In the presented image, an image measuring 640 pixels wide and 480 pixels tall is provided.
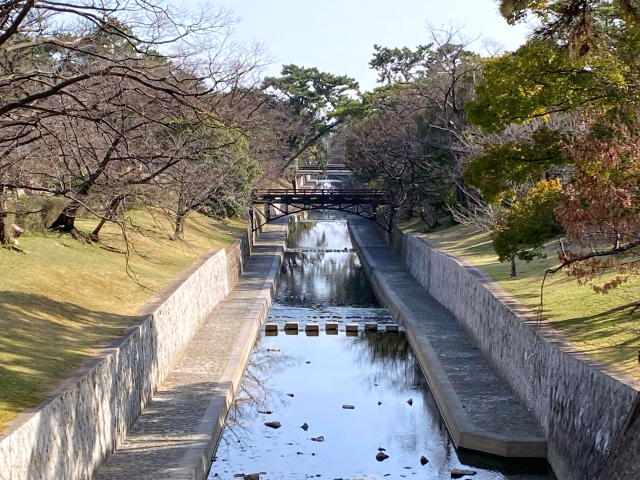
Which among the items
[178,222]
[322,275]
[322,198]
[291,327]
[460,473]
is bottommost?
[460,473]

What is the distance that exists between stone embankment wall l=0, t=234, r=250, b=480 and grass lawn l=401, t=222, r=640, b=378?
7.52m

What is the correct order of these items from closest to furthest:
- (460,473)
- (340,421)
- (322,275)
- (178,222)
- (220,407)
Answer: (460,473) → (220,407) → (340,421) → (178,222) → (322,275)

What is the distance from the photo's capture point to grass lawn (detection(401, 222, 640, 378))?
13.6 m

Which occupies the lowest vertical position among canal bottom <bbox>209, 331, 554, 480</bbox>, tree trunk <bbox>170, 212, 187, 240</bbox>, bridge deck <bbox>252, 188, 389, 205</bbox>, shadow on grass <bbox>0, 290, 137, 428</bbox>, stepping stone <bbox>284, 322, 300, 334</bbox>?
canal bottom <bbox>209, 331, 554, 480</bbox>

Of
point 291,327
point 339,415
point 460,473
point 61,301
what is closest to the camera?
point 460,473

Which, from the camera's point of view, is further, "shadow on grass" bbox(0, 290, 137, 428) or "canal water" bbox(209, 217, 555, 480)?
"canal water" bbox(209, 217, 555, 480)

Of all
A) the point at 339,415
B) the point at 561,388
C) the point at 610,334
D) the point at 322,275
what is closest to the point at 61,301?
the point at 339,415

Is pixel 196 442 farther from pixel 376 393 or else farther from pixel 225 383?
pixel 376 393

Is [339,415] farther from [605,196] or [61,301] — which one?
[605,196]

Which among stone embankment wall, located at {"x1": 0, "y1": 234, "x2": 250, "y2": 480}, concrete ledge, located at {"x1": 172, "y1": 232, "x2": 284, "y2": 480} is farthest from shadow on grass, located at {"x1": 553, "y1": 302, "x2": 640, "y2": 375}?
stone embankment wall, located at {"x1": 0, "y1": 234, "x2": 250, "y2": 480}

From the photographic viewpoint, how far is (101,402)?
42.6 ft

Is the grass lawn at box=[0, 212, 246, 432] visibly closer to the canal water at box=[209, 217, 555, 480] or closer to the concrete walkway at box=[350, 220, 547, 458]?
the canal water at box=[209, 217, 555, 480]

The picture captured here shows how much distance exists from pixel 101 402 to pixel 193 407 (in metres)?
3.66

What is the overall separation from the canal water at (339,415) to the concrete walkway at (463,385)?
0.29 metres
